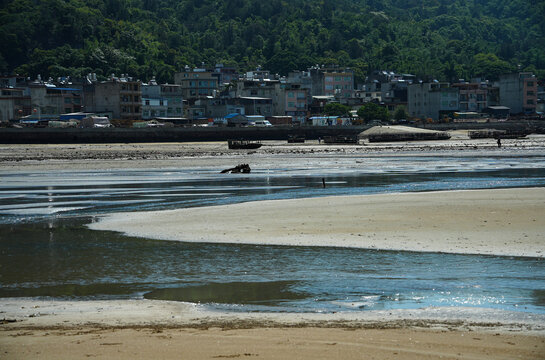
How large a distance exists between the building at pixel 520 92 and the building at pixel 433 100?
548 inches

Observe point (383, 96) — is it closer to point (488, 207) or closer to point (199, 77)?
point (199, 77)

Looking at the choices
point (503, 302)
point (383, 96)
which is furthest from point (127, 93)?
point (503, 302)

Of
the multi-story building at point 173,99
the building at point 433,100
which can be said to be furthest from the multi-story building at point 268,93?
the building at point 433,100

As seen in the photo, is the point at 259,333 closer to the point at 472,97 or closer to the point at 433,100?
the point at 433,100

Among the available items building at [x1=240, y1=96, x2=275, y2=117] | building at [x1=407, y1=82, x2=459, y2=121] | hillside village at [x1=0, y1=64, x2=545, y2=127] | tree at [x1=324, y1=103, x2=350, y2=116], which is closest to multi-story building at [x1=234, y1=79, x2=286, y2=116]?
building at [x1=240, y1=96, x2=275, y2=117]

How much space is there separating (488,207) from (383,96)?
12822 centimetres

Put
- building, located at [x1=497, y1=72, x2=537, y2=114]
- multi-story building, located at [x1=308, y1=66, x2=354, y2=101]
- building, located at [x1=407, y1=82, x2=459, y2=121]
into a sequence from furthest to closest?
multi-story building, located at [x1=308, y1=66, x2=354, y2=101]
building, located at [x1=497, y1=72, x2=537, y2=114]
building, located at [x1=407, y1=82, x2=459, y2=121]

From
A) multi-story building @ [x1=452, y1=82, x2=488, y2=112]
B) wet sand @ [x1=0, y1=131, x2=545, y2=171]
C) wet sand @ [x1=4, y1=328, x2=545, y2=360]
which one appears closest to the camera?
wet sand @ [x1=4, y1=328, x2=545, y2=360]

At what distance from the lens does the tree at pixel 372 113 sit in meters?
127

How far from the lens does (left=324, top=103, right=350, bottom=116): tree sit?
13200 centimetres

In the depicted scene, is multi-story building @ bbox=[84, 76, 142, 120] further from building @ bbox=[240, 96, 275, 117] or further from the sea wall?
the sea wall

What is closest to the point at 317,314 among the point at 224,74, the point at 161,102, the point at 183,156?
the point at 183,156

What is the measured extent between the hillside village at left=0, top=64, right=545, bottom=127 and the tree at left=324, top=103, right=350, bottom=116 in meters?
0.17

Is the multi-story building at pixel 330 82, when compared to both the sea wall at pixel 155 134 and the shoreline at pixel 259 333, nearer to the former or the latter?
the sea wall at pixel 155 134
